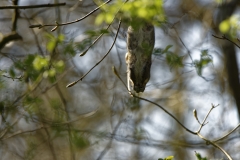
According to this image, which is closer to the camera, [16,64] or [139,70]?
[139,70]

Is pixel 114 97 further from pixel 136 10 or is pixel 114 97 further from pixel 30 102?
pixel 136 10

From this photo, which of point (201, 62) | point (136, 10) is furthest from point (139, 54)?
point (201, 62)

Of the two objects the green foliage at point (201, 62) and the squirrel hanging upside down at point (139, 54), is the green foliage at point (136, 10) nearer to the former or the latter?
the squirrel hanging upside down at point (139, 54)

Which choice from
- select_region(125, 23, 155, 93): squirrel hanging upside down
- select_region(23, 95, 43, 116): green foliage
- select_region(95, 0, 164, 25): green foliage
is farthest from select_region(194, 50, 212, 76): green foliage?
select_region(23, 95, 43, 116): green foliage

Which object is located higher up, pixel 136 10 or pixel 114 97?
pixel 136 10

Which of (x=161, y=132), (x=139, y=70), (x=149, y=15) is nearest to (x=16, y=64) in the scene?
(x=139, y=70)

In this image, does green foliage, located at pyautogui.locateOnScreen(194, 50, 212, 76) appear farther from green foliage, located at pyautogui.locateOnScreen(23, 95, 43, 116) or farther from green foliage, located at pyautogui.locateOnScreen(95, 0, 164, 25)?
green foliage, located at pyautogui.locateOnScreen(23, 95, 43, 116)

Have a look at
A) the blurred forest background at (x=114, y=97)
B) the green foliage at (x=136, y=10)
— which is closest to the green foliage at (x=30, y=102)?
the blurred forest background at (x=114, y=97)

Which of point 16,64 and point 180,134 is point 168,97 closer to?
point 180,134

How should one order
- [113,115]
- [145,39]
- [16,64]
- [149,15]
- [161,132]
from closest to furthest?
[149,15] → [145,39] → [16,64] → [113,115] → [161,132]

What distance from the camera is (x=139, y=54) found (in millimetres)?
2314

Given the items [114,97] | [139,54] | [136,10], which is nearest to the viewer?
[136,10]

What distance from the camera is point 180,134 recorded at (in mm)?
5516

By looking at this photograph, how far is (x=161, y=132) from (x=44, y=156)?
46.1 inches
